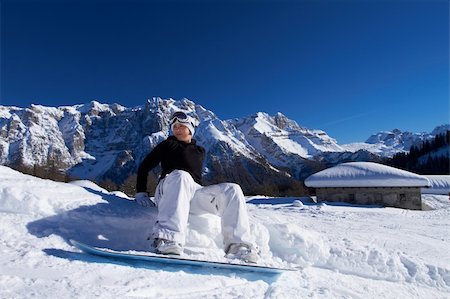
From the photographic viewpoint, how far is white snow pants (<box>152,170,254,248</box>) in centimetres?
333

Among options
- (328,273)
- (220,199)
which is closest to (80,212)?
(220,199)

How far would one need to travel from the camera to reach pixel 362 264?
4.38m

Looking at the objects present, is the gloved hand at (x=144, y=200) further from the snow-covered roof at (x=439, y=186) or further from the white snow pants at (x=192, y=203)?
the snow-covered roof at (x=439, y=186)

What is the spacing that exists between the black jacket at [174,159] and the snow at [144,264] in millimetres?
498

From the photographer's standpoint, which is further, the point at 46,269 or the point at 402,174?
the point at 402,174

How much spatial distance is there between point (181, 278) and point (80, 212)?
1.55 m

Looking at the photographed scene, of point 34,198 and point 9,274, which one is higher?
point 34,198

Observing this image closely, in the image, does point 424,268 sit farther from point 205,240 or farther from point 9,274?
point 9,274

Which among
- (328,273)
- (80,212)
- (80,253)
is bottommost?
(328,273)

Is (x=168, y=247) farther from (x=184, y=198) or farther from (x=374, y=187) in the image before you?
(x=374, y=187)

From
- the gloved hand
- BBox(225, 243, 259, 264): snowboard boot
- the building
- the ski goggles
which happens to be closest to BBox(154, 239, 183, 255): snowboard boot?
BBox(225, 243, 259, 264): snowboard boot

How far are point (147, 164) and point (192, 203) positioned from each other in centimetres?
77

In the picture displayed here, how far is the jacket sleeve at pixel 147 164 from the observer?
4.28 meters

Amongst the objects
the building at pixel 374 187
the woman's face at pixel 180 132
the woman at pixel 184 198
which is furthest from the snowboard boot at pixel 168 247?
the building at pixel 374 187
